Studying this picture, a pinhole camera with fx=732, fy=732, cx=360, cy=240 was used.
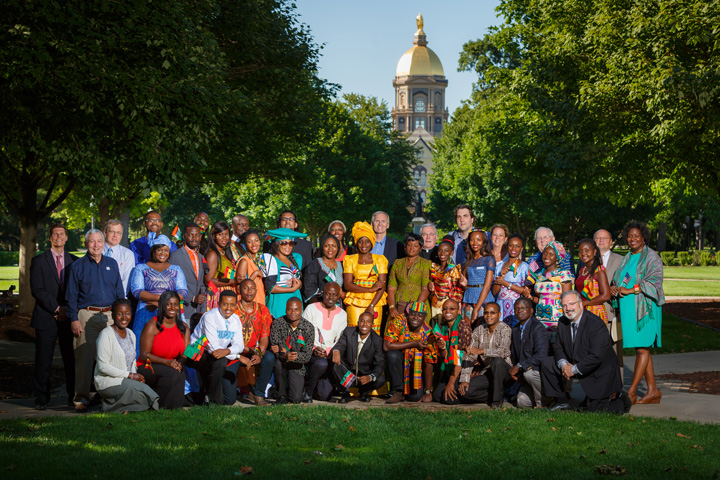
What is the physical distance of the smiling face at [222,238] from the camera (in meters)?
9.87

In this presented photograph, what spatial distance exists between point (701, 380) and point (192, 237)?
744 centimetres

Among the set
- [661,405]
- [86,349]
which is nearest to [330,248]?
[86,349]

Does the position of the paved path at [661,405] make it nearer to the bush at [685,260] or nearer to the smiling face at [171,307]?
the smiling face at [171,307]

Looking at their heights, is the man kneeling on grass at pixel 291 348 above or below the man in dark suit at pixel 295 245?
below

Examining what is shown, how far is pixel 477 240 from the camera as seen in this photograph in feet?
30.7

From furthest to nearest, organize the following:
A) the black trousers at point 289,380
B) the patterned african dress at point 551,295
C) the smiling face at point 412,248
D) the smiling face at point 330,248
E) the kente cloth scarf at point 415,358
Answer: the smiling face at point 330,248
the smiling face at point 412,248
the kente cloth scarf at point 415,358
the patterned african dress at point 551,295
the black trousers at point 289,380

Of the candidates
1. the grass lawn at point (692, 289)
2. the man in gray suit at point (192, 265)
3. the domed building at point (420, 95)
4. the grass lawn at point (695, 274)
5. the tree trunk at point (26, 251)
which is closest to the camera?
the man in gray suit at point (192, 265)

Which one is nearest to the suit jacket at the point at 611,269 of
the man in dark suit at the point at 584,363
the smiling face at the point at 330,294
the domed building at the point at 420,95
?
the man in dark suit at the point at 584,363

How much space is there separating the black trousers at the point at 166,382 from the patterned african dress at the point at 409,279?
2.90 metres

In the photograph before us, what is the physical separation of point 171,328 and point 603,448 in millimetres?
4877

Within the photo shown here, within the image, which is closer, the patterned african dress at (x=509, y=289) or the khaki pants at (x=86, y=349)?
the khaki pants at (x=86, y=349)

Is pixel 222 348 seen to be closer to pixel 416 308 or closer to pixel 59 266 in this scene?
pixel 59 266

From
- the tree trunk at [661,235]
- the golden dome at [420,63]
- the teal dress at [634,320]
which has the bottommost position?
the teal dress at [634,320]

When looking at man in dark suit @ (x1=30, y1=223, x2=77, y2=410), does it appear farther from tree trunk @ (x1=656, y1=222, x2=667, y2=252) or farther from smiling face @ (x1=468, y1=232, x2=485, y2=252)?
tree trunk @ (x1=656, y1=222, x2=667, y2=252)
